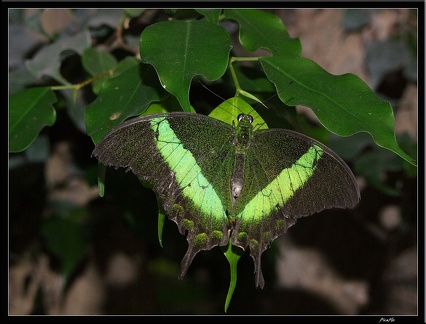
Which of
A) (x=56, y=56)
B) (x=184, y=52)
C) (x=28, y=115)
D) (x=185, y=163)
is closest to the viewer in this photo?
(x=184, y=52)

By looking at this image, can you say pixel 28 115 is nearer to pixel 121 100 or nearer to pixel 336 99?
pixel 121 100

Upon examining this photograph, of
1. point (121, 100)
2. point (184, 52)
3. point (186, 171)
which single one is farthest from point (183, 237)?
point (184, 52)

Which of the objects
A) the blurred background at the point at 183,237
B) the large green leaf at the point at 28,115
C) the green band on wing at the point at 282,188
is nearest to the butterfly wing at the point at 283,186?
the green band on wing at the point at 282,188

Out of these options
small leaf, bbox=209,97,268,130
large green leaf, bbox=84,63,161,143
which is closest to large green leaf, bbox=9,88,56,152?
large green leaf, bbox=84,63,161,143

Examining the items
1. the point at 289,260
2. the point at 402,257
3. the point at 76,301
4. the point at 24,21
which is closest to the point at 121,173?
the point at 24,21

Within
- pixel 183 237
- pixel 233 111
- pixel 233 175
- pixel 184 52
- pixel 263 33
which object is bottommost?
pixel 183 237

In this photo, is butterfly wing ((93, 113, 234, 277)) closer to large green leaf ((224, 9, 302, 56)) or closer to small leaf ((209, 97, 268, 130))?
small leaf ((209, 97, 268, 130))
